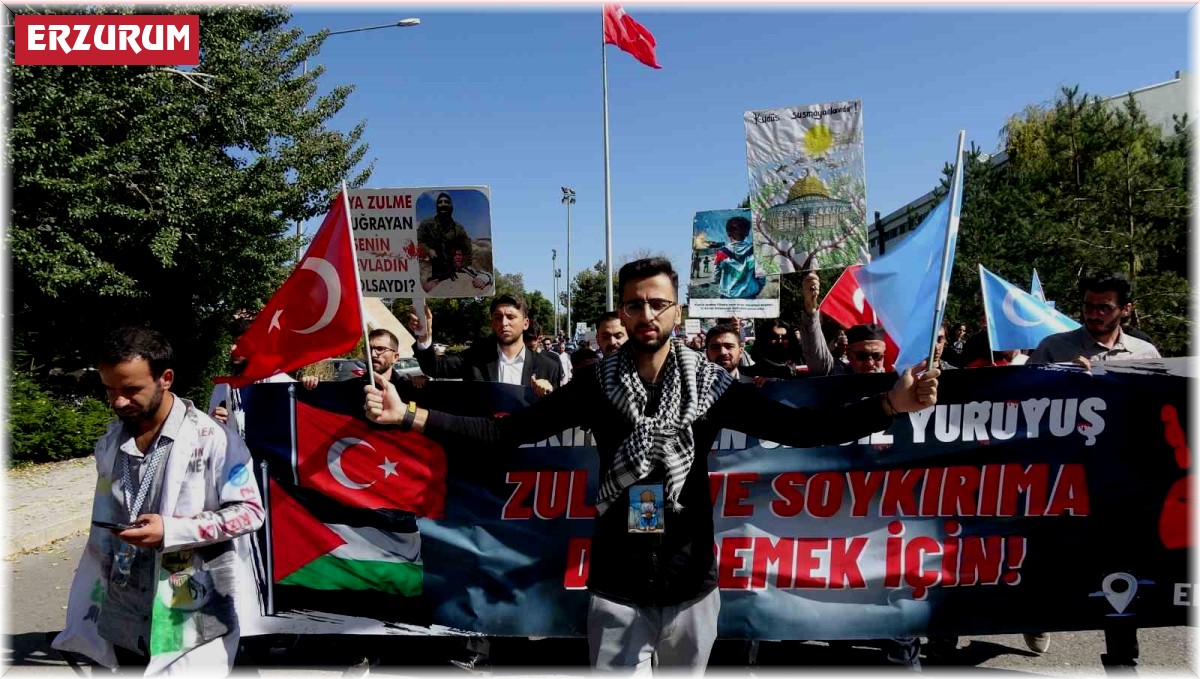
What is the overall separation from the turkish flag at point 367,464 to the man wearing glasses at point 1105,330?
11.3ft

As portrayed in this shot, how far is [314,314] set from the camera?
3.51 m

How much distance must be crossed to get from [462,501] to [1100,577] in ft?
10.3

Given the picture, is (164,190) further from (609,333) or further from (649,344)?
(649,344)

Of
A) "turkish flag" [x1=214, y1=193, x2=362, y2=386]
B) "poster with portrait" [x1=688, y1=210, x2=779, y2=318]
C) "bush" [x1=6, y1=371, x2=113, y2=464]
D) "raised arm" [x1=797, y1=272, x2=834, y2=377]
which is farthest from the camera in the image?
"bush" [x1=6, y1=371, x2=113, y2=464]

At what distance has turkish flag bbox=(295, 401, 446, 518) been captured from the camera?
179 inches

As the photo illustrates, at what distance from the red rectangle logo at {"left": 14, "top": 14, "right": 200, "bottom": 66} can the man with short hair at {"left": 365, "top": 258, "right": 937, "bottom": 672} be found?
33.8ft

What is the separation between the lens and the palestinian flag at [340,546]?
4500 millimetres

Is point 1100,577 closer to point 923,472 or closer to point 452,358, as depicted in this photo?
point 923,472

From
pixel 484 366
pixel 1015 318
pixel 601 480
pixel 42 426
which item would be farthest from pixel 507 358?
pixel 42 426

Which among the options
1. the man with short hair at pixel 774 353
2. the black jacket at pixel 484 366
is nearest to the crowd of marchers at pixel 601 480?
the black jacket at pixel 484 366

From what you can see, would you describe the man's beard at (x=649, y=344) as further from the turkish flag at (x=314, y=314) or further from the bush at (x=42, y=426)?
the bush at (x=42, y=426)

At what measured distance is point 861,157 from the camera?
7.07 metres

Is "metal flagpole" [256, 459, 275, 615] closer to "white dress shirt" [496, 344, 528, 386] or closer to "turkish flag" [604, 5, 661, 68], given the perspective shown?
"white dress shirt" [496, 344, 528, 386]

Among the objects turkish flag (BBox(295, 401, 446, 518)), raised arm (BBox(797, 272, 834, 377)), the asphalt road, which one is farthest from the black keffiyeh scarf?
raised arm (BBox(797, 272, 834, 377))
